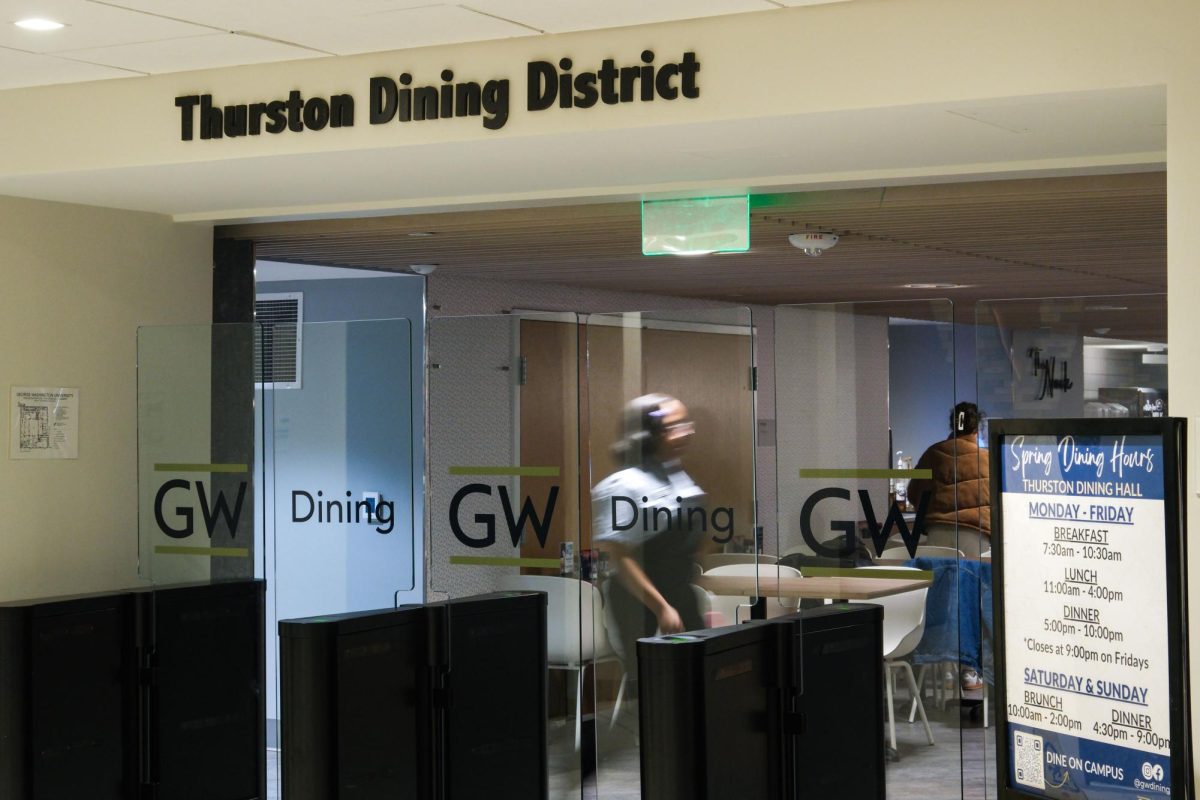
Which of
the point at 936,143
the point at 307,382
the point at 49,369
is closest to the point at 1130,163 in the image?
the point at 936,143

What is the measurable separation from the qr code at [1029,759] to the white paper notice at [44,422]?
449cm

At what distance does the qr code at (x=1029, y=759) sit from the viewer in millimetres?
2896

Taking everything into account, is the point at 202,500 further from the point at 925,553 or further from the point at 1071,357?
the point at 1071,357

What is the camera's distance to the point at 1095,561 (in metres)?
2.78

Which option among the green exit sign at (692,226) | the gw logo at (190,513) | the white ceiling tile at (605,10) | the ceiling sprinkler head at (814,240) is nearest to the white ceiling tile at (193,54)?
the white ceiling tile at (605,10)

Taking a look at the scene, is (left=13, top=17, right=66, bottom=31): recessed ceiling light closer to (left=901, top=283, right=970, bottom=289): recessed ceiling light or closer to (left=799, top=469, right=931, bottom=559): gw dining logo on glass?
(left=799, top=469, right=931, bottom=559): gw dining logo on glass

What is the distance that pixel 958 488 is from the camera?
5.14 meters

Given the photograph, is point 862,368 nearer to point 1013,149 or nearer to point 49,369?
point 1013,149

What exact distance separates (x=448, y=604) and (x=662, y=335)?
1377 mm

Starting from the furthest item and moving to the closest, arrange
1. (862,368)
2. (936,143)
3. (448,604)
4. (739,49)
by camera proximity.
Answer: (448,604)
(862,368)
(936,143)
(739,49)

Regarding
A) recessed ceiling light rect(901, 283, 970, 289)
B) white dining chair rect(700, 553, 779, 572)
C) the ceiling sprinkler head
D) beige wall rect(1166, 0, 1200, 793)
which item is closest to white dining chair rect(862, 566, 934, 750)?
white dining chair rect(700, 553, 779, 572)

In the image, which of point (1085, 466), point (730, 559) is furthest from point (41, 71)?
point (1085, 466)

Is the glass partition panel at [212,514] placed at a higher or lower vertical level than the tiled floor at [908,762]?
higher

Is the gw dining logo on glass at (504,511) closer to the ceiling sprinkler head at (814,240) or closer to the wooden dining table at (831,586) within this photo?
the wooden dining table at (831,586)
